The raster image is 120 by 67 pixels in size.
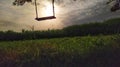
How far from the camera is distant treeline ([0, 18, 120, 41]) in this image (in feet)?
50.3

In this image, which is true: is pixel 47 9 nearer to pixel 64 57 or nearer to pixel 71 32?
pixel 71 32

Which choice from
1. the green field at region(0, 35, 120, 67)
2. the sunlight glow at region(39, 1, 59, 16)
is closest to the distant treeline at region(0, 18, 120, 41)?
the sunlight glow at region(39, 1, 59, 16)

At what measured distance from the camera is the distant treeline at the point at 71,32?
15320mm

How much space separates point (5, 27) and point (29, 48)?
749 cm

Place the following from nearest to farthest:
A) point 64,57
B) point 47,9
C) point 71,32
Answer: point 64,57 < point 47,9 < point 71,32

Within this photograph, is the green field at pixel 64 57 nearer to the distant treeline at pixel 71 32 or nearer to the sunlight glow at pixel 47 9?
the sunlight glow at pixel 47 9

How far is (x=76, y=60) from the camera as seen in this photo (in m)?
8.00

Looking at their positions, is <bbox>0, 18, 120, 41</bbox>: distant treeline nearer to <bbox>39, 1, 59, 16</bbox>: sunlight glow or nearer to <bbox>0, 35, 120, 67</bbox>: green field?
<bbox>39, 1, 59, 16</bbox>: sunlight glow

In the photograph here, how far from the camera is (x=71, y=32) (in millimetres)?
16172

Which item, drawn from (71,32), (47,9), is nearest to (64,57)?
(47,9)

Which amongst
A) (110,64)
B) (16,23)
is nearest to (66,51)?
(110,64)

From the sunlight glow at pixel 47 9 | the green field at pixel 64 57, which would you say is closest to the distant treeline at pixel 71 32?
the sunlight glow at pixel 47 9

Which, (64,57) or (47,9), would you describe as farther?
(47,9)

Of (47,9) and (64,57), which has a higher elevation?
(47,9)
